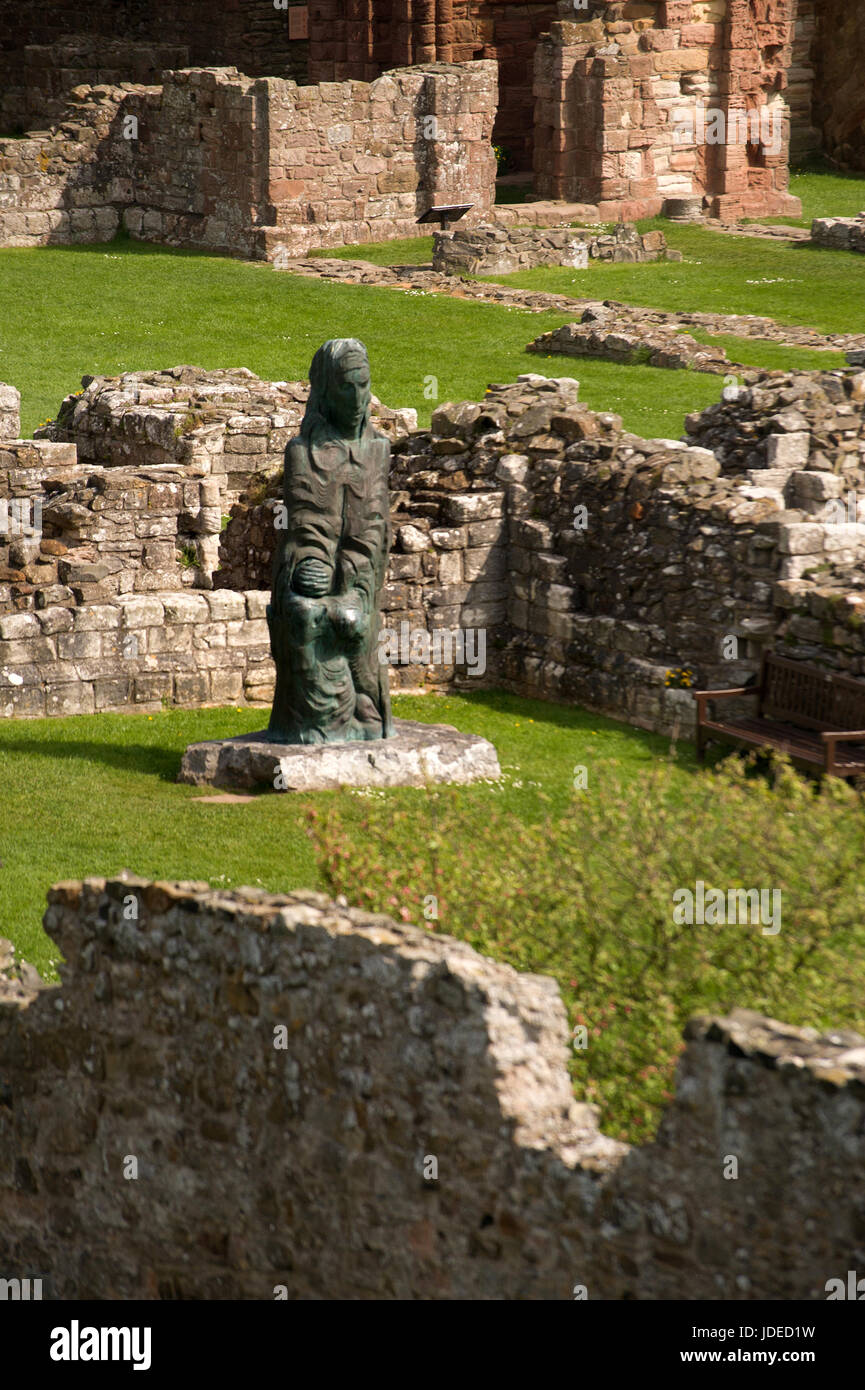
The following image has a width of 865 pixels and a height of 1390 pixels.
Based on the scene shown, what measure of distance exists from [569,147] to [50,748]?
73.3 ft

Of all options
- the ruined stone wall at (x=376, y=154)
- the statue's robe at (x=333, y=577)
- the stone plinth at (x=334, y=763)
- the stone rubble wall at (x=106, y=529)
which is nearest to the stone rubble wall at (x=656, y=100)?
the ruined stone wall at (x=376, y=154)

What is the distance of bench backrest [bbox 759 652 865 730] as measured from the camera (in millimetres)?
13398

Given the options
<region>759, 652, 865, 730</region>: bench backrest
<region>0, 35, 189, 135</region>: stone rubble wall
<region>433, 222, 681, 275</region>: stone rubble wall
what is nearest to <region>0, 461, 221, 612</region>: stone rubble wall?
<region>759, 652, 865, 730</region>: bench backrest

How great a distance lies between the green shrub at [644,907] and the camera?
26.2 ft

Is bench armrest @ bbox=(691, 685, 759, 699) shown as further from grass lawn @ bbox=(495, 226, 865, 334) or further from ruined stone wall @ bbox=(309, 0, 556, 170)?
ruined stone wall @ bbox=(309, 0, 556, 170)

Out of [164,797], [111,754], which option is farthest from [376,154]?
[164,797]

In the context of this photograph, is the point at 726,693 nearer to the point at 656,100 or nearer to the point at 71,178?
the point at 71,178

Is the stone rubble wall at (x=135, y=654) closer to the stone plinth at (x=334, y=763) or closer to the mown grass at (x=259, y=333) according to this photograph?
the stone plinth at (x=334, y=763)

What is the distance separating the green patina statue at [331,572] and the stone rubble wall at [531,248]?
53.5ft

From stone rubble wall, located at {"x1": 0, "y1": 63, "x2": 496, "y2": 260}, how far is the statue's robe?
17.4 metres

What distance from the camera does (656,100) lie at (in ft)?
113

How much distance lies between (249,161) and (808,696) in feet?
60.5

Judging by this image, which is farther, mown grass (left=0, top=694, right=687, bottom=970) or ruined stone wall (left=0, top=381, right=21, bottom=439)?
ruined stone wall (left=0, top=381, right=21, bottom=439)

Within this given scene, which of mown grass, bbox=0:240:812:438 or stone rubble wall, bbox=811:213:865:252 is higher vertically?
stone rubble wall, bbox=811:213:865:252
